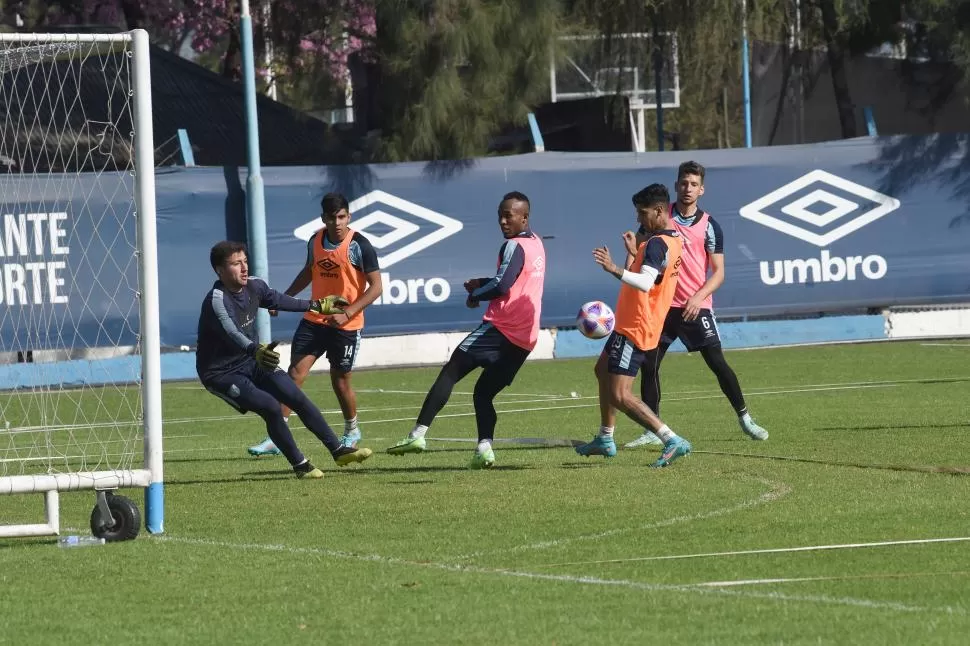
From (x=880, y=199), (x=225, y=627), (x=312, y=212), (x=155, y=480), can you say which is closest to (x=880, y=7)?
(x=880, y=199)

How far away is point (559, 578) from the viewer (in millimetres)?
7438

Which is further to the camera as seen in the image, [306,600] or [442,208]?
[442,208]

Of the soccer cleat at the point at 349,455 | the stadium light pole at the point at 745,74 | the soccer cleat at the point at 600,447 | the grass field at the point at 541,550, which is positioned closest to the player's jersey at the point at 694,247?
the grass field at the point at 541,550

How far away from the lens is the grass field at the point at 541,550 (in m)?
6.53

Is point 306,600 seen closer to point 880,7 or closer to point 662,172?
point 662,172

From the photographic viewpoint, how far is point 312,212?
23484 mm

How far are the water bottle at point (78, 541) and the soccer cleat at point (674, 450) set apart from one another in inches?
159

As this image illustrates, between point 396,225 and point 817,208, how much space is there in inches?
251

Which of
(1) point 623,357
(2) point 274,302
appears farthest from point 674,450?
(2) point 274,302

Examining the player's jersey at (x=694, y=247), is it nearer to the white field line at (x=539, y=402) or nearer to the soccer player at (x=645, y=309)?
the soccer player at (x=645, y=309)

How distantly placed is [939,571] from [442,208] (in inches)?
677

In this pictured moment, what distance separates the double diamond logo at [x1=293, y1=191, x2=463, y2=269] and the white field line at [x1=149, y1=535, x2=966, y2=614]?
48.3 ft

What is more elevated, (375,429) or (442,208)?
(442,208)

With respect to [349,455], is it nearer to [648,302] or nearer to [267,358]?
[267,358]
